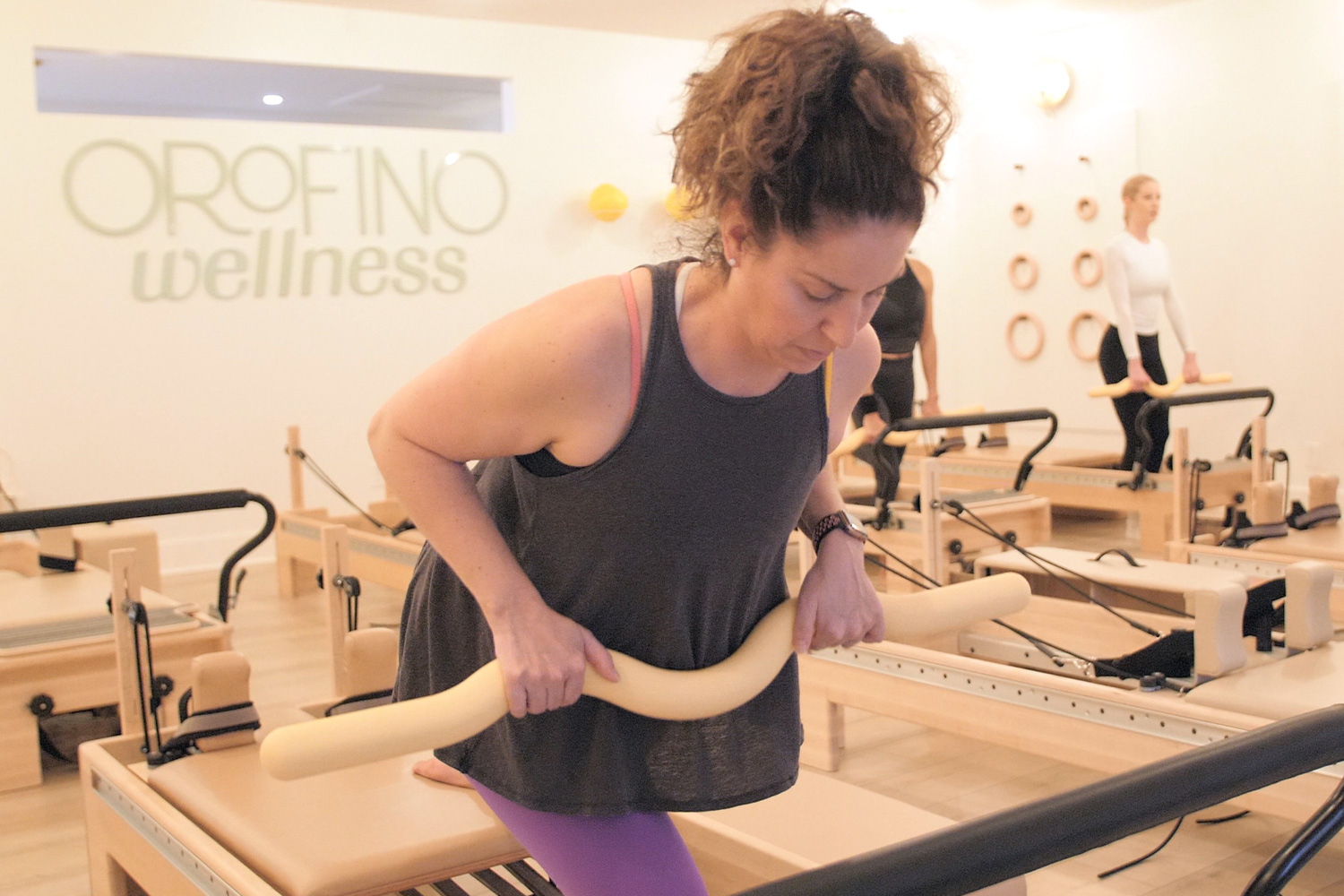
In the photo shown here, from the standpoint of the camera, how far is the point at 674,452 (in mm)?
1045

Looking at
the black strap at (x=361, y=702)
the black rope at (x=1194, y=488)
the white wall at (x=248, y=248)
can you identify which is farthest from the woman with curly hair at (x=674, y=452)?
the white wall at (x=248, y=248)

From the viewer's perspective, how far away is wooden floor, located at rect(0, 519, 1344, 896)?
2475mm

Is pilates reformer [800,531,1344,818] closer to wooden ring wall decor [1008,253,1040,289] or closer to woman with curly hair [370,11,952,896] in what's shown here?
woman with curly hair [370,11,952,896]

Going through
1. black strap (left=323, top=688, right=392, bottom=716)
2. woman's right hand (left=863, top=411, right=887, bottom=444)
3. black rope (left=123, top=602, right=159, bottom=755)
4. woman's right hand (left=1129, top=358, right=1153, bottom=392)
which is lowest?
black strap (left=323, top=688, right=392, bottom=716)

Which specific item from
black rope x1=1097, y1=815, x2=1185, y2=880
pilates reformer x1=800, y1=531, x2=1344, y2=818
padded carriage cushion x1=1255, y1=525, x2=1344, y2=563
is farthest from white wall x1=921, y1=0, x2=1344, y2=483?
black rope x1=1097, y1=815, x2=1185, y2=880

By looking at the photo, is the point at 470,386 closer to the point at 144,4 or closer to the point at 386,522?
the point at 386,522

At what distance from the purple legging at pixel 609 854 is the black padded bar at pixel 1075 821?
1.66ft

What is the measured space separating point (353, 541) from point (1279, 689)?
354cm

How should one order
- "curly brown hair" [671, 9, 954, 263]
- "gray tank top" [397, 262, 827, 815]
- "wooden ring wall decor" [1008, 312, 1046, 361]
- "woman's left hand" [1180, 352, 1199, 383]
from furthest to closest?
"wooden ring wall decor" [1008, 312, 1046, 361], "woman's left hand" [1180, 352, 1199, 383], "gray tank top" [397, 262, 827, 815], "curly brown hair" [671, 9, 954, 263]

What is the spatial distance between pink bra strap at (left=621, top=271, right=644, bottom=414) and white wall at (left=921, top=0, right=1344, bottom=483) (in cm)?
680

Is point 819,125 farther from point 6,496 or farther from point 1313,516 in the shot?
point 6,496

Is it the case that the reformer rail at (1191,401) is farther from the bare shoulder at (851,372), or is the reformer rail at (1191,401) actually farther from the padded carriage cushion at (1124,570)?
the bare shoulder at (851,372)

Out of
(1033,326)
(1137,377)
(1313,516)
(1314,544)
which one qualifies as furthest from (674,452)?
(1033,326)

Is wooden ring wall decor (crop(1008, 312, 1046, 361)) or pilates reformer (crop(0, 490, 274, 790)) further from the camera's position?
wooden ring wall decor (crop(1008, 312, 1046, 361))
